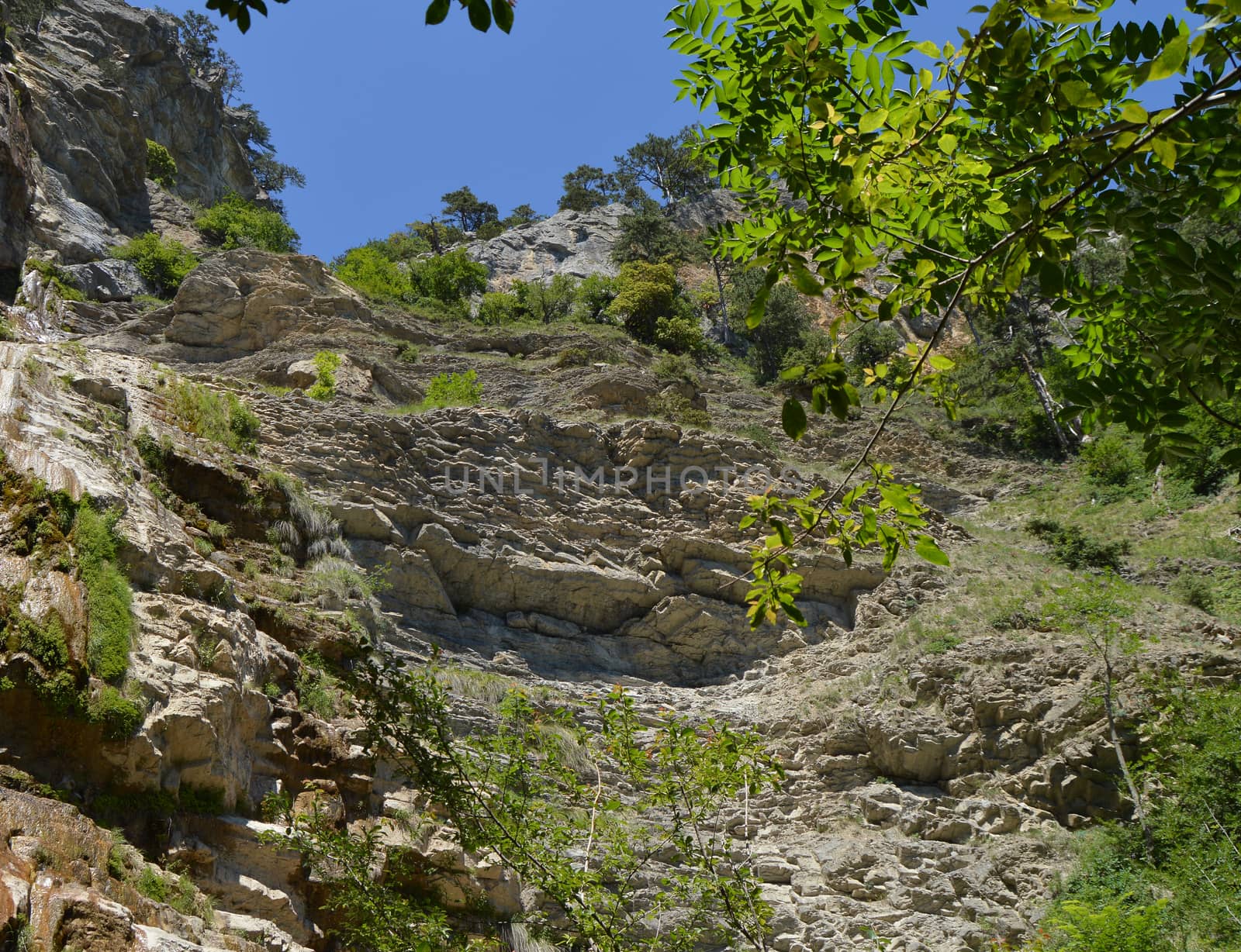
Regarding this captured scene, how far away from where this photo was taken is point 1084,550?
19.3 m

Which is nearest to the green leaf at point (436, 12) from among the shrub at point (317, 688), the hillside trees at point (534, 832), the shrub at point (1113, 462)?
the hillside trees at point (534, 832)

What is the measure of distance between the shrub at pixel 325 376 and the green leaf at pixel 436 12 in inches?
696

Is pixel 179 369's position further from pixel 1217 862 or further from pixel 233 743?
pixel 1217 862

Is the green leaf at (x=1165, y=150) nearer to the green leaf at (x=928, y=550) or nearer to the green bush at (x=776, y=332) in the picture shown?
the green leaf at (x=928, y=550)

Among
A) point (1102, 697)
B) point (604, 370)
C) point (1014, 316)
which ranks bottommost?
point (1102, 697)

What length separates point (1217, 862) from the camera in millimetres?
9672

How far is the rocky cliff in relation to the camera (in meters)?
6.83

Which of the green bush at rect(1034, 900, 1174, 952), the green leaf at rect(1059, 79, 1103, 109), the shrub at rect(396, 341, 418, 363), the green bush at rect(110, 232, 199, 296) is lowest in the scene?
the green bush at rect(1034, 900, 1174, 952)

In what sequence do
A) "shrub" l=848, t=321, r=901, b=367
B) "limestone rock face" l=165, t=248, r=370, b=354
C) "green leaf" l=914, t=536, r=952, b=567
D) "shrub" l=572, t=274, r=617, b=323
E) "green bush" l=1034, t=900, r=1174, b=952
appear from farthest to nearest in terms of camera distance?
"shrub" l=572, t=274, r=617, b=323, "shrub" l=848, t=321, r=901, b=367, "limestone rock face" l=165, t=248, r=370, b=354, "green bush" l=1034, t=900, r=1174, b=952, "green leaf" l=914, t=536, r=952, b=567

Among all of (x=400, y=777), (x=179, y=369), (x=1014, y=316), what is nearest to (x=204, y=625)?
(x=400, y=777)

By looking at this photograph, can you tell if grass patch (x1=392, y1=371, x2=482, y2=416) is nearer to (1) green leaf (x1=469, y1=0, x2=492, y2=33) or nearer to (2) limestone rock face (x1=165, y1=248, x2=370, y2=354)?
(2) limestone rock face (x1=165, y1=248, x2=370, y2=354)

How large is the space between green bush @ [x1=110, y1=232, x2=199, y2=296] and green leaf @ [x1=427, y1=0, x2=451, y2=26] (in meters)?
33.2

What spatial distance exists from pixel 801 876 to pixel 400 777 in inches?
202

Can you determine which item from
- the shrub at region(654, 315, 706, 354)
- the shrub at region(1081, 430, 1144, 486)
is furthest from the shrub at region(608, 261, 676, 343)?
the shrub at region(1081, 430, 1144, 486)
